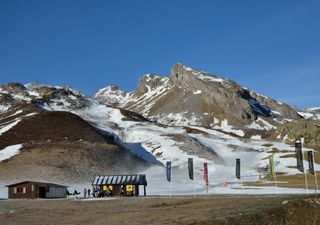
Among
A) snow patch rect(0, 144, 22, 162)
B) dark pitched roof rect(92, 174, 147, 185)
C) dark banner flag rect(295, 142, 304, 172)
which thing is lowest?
dark pitched roof rect(92, 174, 147, 185)

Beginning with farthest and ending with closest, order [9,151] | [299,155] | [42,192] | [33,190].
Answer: [9,151]
[42,192]
[33,190]
[299,155]

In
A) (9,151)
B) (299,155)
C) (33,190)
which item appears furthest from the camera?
(9,151)

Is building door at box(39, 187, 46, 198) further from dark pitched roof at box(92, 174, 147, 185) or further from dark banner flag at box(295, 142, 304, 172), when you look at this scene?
dark banner flag at box(295, 142, 304, 172)

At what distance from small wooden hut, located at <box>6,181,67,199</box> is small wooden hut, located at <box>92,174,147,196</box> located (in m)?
9.49

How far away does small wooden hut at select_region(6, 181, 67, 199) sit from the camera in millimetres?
87438

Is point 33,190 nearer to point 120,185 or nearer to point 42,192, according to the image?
point 42,192

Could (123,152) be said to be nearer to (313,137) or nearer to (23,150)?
(23,150)

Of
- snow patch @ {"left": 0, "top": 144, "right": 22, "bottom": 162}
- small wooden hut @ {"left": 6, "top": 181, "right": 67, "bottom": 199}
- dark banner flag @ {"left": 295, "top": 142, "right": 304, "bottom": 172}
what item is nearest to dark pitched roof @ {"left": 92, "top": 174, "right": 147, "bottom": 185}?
small wooden hut @ {"left": 6, "top": 181, "right": 67, "bottom": 199}

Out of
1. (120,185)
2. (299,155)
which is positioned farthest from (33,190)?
(299,155)

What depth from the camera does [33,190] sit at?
87.6 m

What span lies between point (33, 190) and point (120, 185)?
1792cm

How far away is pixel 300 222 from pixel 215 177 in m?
109

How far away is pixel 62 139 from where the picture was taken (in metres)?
154

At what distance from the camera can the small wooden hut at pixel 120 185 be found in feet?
272
